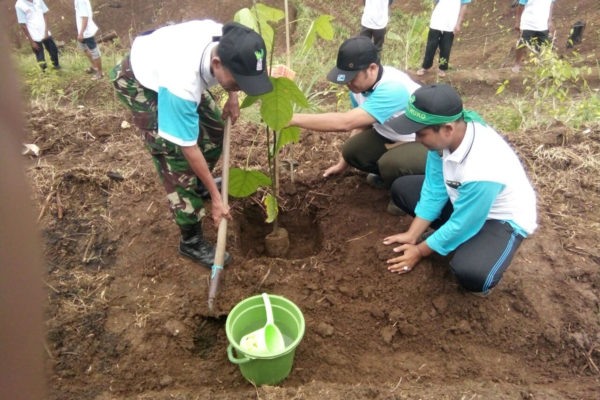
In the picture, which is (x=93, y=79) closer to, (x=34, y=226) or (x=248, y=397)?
(x=248, y=397)

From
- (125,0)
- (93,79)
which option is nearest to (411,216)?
(93,79)

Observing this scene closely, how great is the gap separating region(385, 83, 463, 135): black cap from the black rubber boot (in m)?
1.25

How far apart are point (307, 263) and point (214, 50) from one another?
4.18 feet

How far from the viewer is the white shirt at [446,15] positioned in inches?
217

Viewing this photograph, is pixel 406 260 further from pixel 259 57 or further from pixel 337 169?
pixel 259 57

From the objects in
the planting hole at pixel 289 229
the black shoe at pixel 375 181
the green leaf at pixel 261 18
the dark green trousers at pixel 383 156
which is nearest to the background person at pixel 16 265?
the green leaf at pixel 261 18

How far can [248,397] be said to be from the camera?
5.71 feet

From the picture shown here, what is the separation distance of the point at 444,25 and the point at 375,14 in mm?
928

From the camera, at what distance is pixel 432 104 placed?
1878 millimetres

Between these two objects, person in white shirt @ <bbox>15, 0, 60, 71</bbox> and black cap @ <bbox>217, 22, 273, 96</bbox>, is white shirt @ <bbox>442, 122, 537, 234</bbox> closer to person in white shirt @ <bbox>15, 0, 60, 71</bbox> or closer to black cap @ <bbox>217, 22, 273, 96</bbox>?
black cap @ <bbox>217, 22, 273, 96</bbox>

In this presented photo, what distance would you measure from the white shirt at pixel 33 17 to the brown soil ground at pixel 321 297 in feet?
12.8

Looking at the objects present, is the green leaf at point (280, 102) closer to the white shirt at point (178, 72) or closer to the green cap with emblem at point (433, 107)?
the white shirt at point (178, 72)

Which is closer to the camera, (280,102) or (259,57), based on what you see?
(259,57)

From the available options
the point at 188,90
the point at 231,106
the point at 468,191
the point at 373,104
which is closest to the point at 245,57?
the point at 188,90
